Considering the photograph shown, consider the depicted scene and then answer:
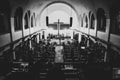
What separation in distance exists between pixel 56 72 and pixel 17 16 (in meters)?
8.80

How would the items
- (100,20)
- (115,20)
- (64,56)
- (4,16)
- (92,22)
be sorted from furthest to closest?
(92,22) → (100,20) → (64,56) → (115,20) → (4,16)

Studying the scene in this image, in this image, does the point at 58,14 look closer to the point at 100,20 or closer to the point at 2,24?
the point at 100,20

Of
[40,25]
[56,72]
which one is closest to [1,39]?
[56,72]

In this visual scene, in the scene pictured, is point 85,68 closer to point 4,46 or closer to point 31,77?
point 31,77

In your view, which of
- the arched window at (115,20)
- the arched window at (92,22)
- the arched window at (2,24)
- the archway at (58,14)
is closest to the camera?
the arched window at (2,24)

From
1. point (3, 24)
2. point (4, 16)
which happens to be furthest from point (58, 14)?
point (3, 24)

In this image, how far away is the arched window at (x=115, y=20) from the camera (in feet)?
32.2

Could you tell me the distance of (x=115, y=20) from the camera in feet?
33.9

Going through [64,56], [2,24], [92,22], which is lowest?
[64,56]

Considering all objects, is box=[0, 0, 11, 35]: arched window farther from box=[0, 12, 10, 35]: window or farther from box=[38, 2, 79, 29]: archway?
box=[38, 2, 79, 29]: archway

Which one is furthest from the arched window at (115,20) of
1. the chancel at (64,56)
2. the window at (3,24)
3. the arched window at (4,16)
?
the window at (3,24)

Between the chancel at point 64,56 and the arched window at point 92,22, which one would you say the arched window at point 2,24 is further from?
the arched window at point 92,22

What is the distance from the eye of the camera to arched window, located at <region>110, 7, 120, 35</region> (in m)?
9.82

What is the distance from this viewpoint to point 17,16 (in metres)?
12.8
